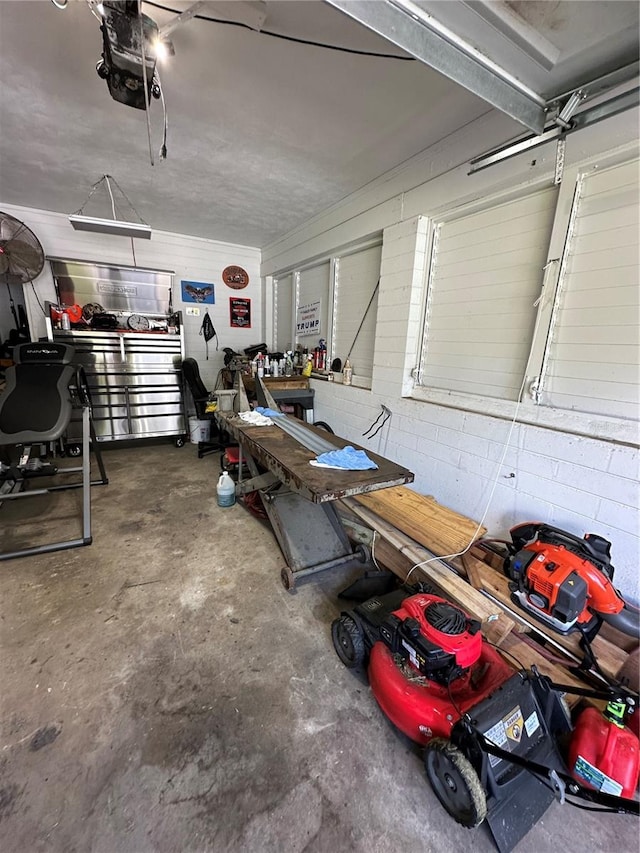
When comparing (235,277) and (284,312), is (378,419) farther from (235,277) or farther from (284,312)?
(235,277)

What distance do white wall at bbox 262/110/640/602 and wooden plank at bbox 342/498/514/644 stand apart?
64 centimetres

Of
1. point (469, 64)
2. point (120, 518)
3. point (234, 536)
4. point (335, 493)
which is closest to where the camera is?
point (469, 64)

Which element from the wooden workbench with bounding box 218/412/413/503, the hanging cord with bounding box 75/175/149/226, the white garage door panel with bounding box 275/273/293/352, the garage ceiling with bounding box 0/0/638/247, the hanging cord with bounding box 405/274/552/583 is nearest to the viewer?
the garage ceiling with bounding box 0/0/638/247

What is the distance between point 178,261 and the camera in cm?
472

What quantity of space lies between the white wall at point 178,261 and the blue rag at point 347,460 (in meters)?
3.91

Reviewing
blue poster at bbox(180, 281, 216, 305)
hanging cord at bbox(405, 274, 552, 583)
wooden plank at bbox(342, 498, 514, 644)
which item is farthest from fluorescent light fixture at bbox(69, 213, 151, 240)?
hanging cord at bbox(405, 274, 552, 583)

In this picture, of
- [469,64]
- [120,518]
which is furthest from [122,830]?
[469,64]

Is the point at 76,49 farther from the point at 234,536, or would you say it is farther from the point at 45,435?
the point at 234,536

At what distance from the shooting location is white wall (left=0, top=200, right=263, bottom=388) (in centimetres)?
408

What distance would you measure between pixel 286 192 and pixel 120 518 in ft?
11.0

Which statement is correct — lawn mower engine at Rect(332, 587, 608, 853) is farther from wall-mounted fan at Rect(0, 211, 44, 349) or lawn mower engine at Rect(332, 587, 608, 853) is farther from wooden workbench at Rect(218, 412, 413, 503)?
wall-mounted fan at Rect(0, 211, 44, 349)

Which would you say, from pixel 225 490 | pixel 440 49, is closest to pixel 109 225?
pixel 225 490

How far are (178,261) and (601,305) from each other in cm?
491

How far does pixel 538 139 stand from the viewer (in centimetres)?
175
